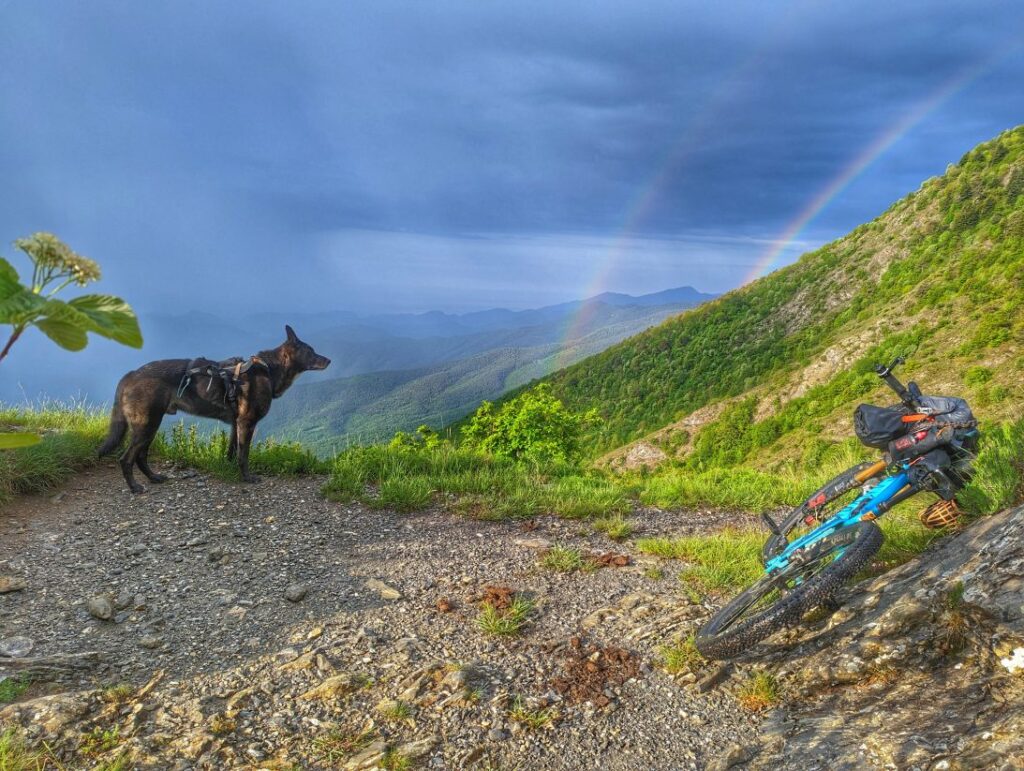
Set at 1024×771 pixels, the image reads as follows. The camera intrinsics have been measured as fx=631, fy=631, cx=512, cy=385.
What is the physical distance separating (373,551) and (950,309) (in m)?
46.1

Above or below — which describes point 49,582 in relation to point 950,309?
below

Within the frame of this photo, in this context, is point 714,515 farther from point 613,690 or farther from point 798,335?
point 798,335

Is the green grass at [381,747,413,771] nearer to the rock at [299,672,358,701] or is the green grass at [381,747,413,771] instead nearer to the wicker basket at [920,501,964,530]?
the rock at [299,672,358,701]

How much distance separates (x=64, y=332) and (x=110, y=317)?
105mm

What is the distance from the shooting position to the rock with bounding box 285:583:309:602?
6.04 m

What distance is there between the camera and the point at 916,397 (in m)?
4.87

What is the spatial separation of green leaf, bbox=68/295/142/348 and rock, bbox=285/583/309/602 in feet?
16.3

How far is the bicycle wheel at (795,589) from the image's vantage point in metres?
4.17

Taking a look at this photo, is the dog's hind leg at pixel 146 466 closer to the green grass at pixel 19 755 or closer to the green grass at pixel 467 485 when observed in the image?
the green grass at pixel 467 485

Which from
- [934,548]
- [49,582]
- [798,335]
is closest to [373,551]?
[49,582]

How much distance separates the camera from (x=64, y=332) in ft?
5.10

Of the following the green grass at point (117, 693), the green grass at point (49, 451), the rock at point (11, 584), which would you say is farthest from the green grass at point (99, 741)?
the green grass at point (49, 451)

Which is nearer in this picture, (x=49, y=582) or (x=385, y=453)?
(x=49, y=582)

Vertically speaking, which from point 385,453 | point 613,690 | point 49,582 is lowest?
point 613,690
